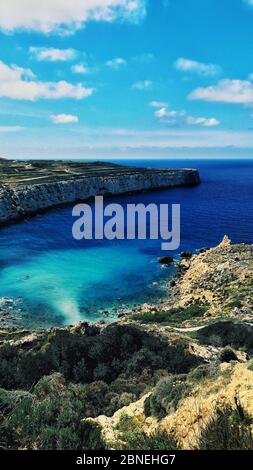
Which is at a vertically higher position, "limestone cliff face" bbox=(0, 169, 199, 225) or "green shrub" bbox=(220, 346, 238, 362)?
"limestone cliff face" bbox=(0, 169, 199, 225)

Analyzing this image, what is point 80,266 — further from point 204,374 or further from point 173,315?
point 204,374

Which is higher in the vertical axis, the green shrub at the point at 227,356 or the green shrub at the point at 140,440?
the green shrub at the point at 140,440

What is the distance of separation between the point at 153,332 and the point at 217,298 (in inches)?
738

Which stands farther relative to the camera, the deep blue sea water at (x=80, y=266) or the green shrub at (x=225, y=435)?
the deep blue sea water at (x=80, y=266)

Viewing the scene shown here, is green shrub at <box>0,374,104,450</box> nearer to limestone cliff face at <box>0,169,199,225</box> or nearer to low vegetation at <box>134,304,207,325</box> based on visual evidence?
low vegetation at <box>134,304,207,325</box>

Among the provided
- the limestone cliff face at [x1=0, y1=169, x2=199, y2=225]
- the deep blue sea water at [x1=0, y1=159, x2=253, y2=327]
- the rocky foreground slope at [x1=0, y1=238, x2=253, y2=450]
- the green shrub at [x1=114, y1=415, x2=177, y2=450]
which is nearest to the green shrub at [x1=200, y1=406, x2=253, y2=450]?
the rocky foreground slope at [x1=0, y1=238, x2=253, y2=450]

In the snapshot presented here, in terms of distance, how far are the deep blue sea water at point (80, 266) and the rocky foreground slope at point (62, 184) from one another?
19.8 ft

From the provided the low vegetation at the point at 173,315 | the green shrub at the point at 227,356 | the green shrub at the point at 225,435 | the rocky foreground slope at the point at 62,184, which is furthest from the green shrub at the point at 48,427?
the rocky foreground slope at the point at 62,184

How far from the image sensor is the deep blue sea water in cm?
4570
